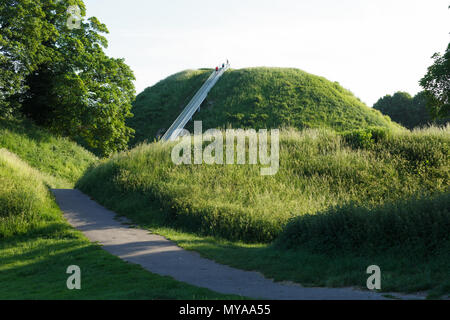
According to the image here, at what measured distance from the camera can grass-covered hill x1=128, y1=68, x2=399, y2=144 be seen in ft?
133

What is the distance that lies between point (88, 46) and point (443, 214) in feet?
93.8

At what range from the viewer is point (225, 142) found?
842 inches

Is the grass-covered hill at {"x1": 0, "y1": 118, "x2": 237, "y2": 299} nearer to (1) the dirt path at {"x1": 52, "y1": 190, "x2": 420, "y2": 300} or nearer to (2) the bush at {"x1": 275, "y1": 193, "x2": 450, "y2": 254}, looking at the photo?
(1) the dirt path at {"x1": 52, "y1": 190, "x2": 420, "y2": 300}

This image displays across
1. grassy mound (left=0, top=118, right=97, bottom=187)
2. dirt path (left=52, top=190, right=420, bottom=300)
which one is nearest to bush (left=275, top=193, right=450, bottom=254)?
dirt path (left=52, top=190, right=420, bottom=300)

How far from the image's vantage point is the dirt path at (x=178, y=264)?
637 centimetres

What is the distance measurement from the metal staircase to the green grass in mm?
20022

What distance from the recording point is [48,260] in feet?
30.5

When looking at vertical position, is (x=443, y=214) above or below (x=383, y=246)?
above

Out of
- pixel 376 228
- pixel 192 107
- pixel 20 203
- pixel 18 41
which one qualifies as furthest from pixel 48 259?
pixel 192 107

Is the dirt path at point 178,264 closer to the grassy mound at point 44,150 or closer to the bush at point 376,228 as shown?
the bush at point 376,228

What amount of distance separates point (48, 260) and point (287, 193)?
9435 millimetres

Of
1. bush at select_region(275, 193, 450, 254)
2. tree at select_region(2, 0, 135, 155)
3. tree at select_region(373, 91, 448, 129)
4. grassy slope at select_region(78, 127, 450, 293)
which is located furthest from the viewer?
tree at select_region(373, 91, 448, 129)
